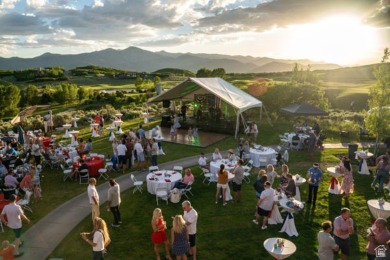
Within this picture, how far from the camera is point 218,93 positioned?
22.3 m

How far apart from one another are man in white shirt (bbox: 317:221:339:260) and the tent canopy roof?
1468 centimetres

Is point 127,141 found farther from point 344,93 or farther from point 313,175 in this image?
point 344,93

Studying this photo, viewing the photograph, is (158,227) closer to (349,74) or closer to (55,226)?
(55,226)

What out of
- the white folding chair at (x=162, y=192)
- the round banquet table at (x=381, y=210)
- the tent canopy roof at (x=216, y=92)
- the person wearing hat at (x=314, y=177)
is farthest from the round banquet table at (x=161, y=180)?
the tent canopy roof at (x=216, y=92)

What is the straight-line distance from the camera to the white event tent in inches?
861

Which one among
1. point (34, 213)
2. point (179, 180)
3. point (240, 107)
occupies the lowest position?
point (34, 213)

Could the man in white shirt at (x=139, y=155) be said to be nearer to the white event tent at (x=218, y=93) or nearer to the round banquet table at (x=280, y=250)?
the white event tent at (x=218, y=93)

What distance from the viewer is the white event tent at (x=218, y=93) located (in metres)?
21.9

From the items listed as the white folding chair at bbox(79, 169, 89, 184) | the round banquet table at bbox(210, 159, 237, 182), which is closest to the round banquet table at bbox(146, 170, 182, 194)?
the round banquet table at bbox(210, 159, 237, 182)

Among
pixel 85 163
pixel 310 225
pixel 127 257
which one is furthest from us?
pixel 85 163

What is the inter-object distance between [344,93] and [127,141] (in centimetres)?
4079

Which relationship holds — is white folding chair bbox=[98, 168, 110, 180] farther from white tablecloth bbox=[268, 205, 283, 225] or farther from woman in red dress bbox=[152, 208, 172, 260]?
white tablecloth bbox=[268, 205, 283, 225]

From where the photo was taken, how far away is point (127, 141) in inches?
623

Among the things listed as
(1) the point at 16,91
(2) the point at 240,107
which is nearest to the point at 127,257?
(2) the point at 240,107
